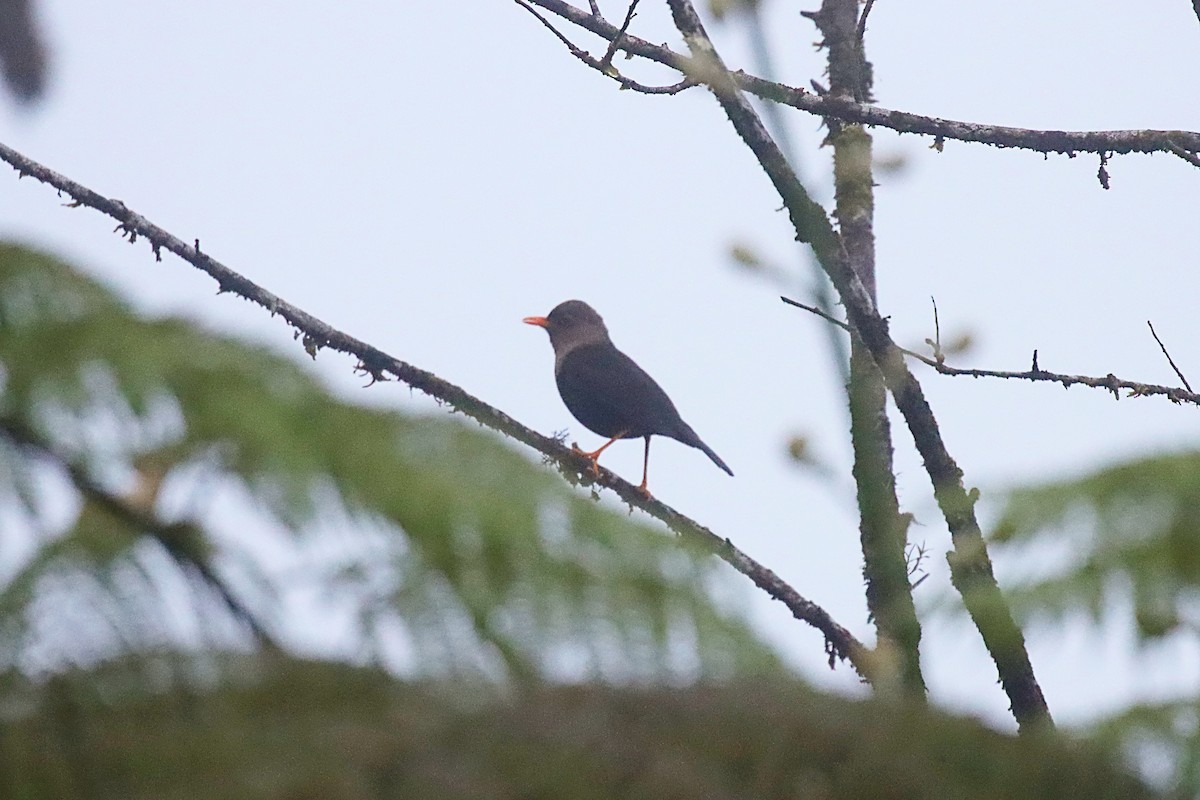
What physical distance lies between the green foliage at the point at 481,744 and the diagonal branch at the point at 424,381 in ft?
6.61

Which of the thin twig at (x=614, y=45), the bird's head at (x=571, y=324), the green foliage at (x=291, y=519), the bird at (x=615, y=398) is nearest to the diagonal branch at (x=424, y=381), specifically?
the thin twig at (x=614, y=45)

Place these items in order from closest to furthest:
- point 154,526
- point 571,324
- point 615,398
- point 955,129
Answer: point 154,526 < point 955,129 < point 615,398 < point 571,324

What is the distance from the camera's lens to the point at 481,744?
3.36ft

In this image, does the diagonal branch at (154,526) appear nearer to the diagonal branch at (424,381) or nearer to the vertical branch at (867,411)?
the vertical branch at (867,411)

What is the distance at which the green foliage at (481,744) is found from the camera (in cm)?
97

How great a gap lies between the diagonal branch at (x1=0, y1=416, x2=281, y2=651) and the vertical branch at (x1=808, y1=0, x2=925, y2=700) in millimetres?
607

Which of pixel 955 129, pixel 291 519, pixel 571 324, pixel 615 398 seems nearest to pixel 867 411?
pixel 955 129

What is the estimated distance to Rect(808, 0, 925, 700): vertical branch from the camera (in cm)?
251

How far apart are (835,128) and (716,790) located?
4478mm

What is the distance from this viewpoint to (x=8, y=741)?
100cm

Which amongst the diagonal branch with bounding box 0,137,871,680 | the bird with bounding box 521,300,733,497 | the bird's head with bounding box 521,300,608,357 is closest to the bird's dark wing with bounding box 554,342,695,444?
the bird with bounding box 521,300,733,497

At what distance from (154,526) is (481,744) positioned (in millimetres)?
311

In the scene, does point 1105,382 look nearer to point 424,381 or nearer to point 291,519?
point 424,381

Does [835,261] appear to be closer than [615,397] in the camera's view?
Yes
